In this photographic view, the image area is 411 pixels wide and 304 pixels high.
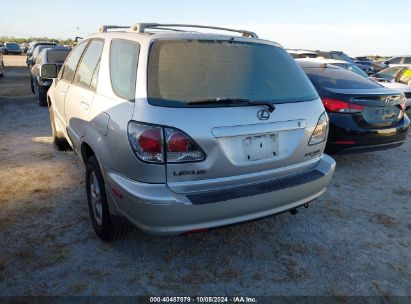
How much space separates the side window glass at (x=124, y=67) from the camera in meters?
2.47

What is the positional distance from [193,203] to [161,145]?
42cm

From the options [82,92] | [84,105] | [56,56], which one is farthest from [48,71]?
[56,56]

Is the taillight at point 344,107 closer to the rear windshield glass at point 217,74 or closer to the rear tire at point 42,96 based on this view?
the rear windshield glass at point 217,74

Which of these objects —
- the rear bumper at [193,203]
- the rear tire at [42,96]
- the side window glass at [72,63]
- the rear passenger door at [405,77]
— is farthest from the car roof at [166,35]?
the rear passenger door at [405,77]

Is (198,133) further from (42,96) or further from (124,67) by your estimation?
(42,96)

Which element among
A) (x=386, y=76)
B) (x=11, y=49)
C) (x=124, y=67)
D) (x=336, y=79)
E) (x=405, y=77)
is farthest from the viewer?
(x=11, y=49)

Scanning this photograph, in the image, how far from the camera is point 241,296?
248 centimetres

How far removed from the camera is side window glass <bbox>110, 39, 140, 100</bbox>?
247 cm

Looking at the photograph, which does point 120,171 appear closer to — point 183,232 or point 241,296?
point 183,232

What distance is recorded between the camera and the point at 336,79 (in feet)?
17.3

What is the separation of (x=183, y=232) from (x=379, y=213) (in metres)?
2.52

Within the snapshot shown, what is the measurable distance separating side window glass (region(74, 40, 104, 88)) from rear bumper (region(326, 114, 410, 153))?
308 cm

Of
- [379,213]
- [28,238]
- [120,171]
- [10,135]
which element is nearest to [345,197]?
[379,213]

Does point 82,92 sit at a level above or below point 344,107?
above
